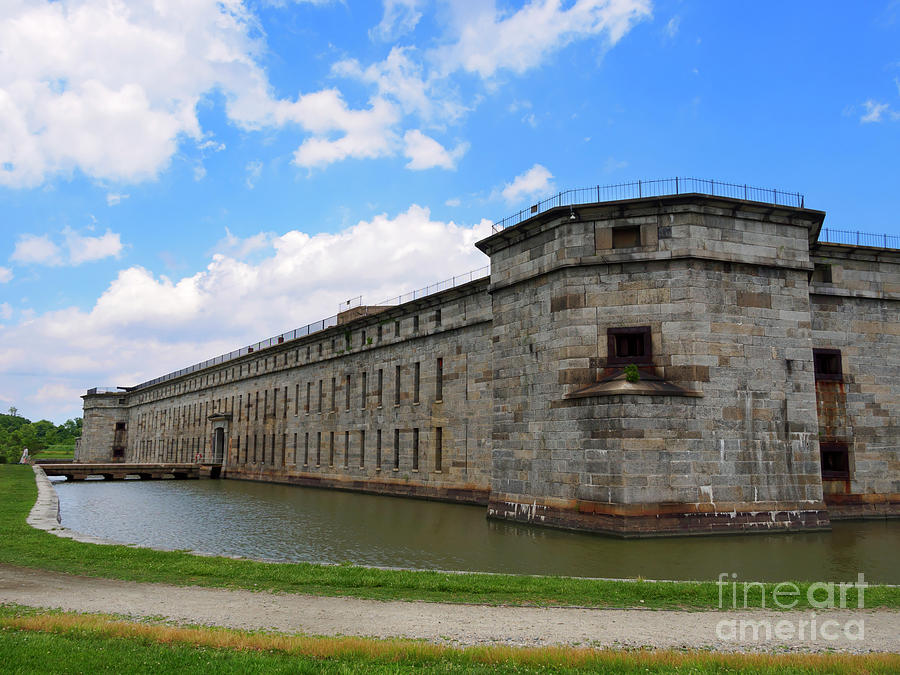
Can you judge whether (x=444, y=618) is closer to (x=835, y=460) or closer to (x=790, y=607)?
(x=790, y=607)

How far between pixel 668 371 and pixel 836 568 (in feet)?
24.7

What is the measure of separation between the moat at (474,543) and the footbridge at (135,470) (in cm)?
3027

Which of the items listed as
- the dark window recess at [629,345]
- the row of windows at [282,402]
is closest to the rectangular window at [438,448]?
the row of windows at [282,402]

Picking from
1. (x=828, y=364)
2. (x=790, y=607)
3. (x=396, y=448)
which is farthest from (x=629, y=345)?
(x=396, y=448)

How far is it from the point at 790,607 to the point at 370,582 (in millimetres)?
6829

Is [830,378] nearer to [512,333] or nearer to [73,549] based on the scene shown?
[512,333]

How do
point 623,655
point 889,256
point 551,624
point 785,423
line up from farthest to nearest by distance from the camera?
point 889,256
point 785,423
point 551,624
point 623,655

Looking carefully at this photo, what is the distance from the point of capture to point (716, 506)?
20141mm

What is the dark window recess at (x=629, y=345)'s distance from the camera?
2141 centimetres

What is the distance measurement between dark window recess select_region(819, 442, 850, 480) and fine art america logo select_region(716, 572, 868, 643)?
1432cm

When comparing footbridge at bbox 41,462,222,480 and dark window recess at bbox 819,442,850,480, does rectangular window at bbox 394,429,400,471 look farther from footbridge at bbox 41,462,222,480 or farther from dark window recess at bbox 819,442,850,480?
footbridge at bbox 41,462,222,480

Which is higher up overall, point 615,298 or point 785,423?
point 615,298

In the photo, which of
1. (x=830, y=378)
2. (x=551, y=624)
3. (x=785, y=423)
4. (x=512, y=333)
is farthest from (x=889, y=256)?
(x=551, y=624)

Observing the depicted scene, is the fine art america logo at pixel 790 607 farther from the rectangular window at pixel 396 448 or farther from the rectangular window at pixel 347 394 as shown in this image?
the rectangular window at pixel 347 394
